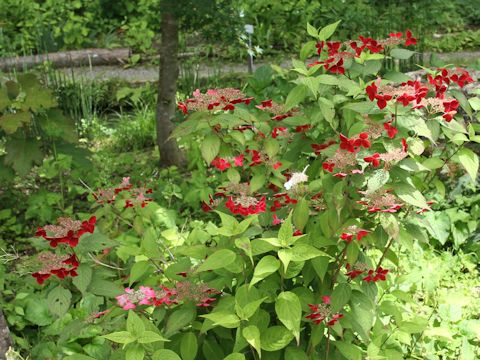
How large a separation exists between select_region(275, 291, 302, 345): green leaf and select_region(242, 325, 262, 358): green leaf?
0.07 m

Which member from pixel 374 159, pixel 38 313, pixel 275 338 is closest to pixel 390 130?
pixel 374 159

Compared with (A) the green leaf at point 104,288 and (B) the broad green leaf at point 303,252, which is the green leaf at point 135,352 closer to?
(A) the green leaf at point 104,288

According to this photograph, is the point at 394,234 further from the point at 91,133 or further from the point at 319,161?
the point at 91,133

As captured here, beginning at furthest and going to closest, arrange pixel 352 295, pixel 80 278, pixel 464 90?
pixel 464 90, pixel 352 295, pixel 80 278

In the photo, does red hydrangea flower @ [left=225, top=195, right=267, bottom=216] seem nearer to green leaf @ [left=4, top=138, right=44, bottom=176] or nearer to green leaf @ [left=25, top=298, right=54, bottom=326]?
green leaf @ [left=25, top=298, right=54, bottom=326]

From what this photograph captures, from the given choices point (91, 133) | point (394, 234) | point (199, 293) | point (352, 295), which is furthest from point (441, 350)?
point (91, 133)

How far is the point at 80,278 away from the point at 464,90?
3.00 metres

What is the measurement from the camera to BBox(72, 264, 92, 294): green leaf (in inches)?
67.1

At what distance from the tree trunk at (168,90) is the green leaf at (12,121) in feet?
Result: 3.29

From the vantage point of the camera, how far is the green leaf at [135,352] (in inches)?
61.1

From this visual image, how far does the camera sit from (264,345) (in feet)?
5.61

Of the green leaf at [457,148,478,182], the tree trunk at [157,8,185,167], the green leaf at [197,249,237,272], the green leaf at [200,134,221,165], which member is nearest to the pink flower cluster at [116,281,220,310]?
the green leaf at [197,249,237,272]

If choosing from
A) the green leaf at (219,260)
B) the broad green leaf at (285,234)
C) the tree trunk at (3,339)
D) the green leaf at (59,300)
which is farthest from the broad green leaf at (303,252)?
the tree trunk at (3,339)

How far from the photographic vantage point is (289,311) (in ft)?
5.32
